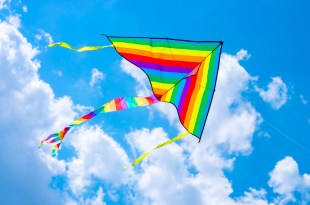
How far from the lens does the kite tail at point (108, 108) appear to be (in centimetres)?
908

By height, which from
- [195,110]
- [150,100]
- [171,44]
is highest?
[171,44]

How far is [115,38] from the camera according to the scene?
801 cm

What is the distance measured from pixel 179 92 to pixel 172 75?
43 cm

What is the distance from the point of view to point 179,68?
27.8 ft

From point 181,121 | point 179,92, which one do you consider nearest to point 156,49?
point 179,92

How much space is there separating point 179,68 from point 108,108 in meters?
2.09

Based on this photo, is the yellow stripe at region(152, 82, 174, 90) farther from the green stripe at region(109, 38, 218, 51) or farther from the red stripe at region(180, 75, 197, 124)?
the green stripe at region(109, 38, 218, 51)

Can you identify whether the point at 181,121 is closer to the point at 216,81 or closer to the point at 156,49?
the point at 216,81

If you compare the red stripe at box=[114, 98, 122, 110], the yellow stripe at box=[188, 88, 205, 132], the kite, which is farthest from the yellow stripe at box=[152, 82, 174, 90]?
the red stripe at box=[114, 98, 122, 110]

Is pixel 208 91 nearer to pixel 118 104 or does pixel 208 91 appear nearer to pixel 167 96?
pixel 167 96

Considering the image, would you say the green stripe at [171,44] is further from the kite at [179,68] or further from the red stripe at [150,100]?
the red stripe at [150,100]

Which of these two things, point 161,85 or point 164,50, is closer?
point 164,50

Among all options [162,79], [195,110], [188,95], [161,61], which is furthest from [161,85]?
[195,110]

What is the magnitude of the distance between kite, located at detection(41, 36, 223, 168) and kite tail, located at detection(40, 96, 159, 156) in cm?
50
